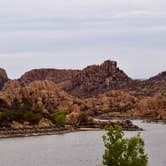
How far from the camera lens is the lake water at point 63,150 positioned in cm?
11219

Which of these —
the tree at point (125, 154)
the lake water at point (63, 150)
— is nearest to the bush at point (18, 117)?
the lake water at point (63, 150)

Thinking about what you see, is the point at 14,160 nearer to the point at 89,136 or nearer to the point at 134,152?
the point at 134,152

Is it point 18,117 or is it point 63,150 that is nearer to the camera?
point 63,150

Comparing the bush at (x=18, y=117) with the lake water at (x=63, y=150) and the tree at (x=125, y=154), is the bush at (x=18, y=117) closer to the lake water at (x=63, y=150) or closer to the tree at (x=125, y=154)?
the lake water at (x=63, y=150)

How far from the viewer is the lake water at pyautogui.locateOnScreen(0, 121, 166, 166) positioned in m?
112

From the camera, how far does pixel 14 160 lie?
113 metres

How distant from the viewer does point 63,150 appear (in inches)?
5423

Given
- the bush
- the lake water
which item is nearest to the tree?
the lake water

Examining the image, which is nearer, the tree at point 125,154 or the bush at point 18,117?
the tree at point 125,154

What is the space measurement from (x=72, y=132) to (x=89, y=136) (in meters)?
16.1

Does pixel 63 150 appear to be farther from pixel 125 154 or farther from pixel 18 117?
pixel 125 154

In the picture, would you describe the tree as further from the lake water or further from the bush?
the bush

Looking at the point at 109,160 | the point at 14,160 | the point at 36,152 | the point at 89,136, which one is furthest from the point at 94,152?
the point at 109,160

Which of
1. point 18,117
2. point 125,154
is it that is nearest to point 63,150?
point 18,117
